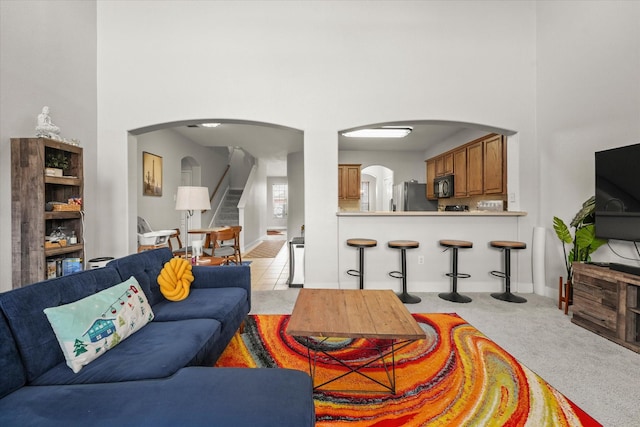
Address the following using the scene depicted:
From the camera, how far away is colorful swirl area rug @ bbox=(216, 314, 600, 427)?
1531mm

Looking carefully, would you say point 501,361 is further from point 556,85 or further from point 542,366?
point 556,85

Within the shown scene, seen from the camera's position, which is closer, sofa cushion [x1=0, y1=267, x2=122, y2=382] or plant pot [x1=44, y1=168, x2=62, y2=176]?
sofa cushion [x1=0, y1=267, x2=122, y2=382]

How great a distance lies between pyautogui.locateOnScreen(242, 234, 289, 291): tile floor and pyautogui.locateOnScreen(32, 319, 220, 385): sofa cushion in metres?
2.43

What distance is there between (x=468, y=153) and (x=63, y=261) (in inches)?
233

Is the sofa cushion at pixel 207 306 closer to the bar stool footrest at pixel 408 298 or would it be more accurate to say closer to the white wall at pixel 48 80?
the white wall at pixel 48 80

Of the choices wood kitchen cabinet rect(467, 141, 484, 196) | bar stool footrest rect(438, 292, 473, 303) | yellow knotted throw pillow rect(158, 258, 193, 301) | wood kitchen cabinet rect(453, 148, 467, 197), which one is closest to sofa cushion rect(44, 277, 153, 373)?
yellow knotted throw pillow rect(158, 258, 193, 301)

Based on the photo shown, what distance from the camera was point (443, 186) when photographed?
614 centimetres

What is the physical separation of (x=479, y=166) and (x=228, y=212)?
642cm

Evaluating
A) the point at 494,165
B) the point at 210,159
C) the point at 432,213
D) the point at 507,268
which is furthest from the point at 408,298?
the point at 210,159

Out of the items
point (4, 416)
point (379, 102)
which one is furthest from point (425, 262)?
point (4, 416)

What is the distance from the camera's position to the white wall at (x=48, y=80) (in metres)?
2.61

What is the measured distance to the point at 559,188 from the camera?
3.47m

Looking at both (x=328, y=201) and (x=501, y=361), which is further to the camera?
(x=328, y=201)

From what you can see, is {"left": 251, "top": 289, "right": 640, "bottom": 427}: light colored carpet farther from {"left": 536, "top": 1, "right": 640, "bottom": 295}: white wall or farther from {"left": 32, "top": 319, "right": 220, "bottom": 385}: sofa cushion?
{"left": 32, "top": 319, "right": 220, "bottom": 385}: sofa cushion
